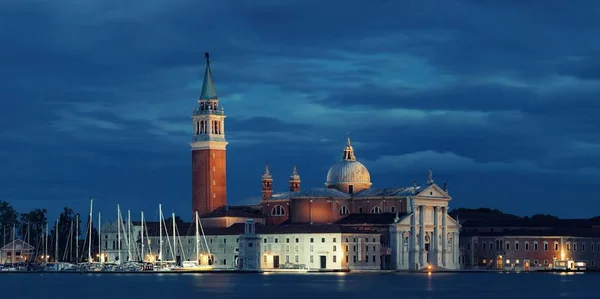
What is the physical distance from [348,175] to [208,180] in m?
13.1

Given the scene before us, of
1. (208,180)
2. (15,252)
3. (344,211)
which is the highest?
(208,180)

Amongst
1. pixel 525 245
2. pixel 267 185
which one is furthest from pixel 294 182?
pixel 525 245

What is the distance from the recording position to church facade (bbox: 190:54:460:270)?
131750 mm

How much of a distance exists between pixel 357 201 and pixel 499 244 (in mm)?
14805

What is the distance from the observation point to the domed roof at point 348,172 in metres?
139

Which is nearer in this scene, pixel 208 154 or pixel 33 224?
pixel 208 154

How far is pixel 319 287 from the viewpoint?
96750 mm

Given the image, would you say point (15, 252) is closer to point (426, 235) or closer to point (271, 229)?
point (271, 229)

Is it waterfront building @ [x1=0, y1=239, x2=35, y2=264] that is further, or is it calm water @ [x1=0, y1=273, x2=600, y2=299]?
waterfront building @ [x1=0, y1=239, x2=35, y2=264]

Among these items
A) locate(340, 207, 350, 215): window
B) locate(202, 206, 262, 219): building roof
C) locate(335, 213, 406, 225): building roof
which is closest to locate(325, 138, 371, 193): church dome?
locate(340, 207, 350, 215): window

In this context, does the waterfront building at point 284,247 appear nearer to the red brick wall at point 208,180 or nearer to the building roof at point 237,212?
the building roof at point 237,212

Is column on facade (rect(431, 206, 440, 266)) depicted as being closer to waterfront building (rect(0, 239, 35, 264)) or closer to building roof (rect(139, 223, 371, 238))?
building roof (rect(139, 223, 371, 238))

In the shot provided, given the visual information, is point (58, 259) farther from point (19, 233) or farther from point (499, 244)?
point (499, 244)

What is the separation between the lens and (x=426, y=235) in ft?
439
